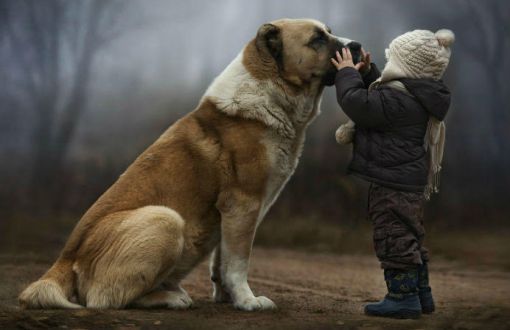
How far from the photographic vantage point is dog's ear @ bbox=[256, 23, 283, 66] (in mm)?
5426

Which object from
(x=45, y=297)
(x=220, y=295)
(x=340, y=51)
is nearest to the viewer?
(x=45, y=297)

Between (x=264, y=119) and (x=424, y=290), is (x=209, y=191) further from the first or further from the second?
(x=424, y=290)

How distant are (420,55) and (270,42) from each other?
1.23 m

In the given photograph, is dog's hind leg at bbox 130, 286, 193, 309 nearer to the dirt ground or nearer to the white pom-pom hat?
the dirt ground

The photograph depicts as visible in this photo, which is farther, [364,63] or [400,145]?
[364,63]

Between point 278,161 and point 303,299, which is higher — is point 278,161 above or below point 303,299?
above

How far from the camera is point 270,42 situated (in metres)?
5.44

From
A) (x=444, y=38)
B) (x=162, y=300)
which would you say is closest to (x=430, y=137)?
(x=444, y=38)

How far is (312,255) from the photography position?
35.8 ft

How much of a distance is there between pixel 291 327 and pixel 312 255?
21.3 ft

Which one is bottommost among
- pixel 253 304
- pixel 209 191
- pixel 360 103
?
pixel 253 304

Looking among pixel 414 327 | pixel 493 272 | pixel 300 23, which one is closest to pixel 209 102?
pixel 300 23

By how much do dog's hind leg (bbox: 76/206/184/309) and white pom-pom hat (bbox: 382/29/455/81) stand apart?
190cm

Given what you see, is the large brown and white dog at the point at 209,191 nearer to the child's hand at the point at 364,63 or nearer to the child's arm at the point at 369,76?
the child's hand at the point at 364,63
